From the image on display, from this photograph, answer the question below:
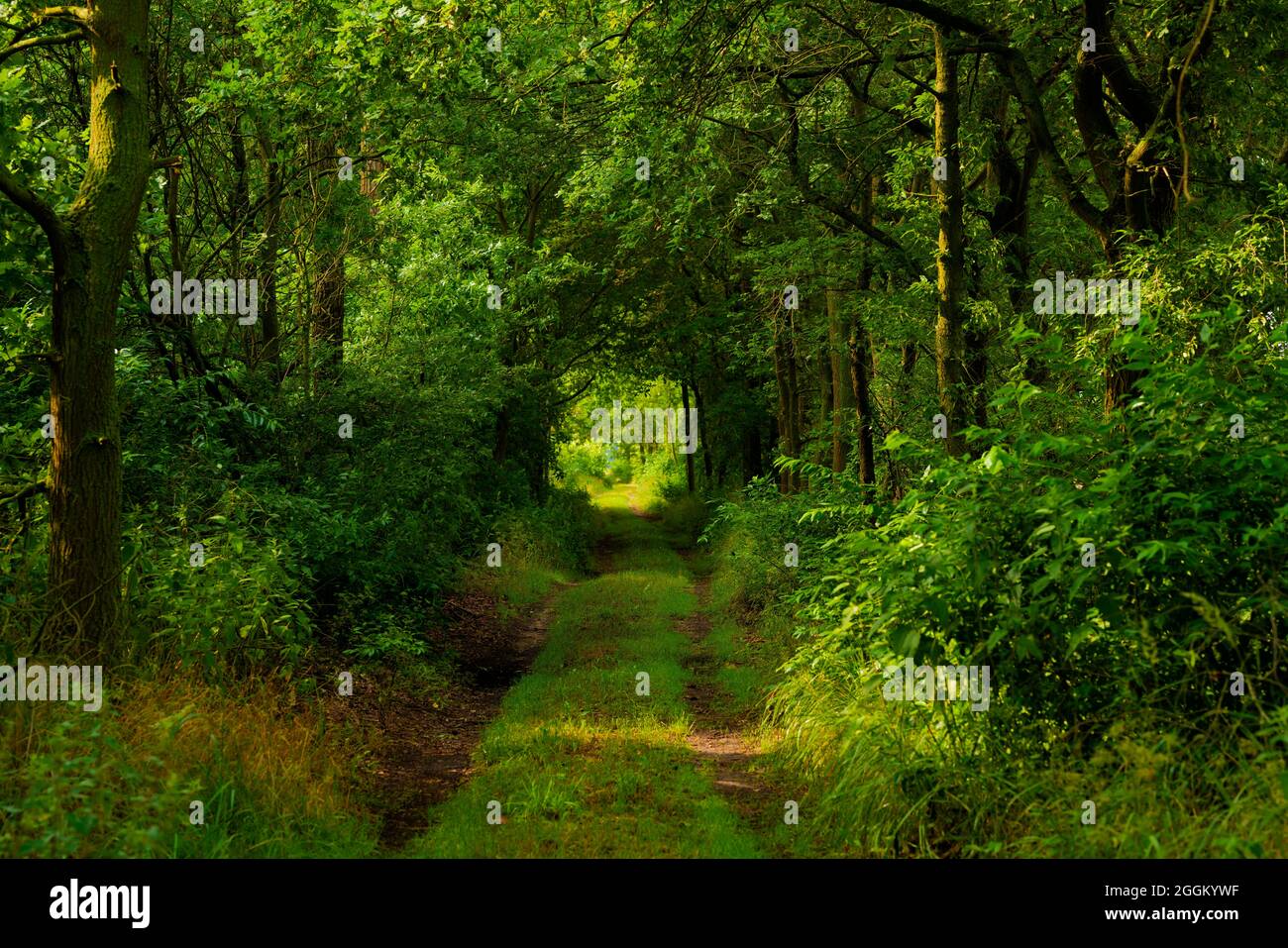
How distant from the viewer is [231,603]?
8.19 m

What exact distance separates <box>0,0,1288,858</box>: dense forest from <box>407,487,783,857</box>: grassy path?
0.07 m

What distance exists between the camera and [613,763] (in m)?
8.55

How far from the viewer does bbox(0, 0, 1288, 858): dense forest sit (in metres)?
5.78

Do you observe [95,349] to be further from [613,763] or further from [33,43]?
[613,763]

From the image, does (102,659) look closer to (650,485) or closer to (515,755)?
(515,755)

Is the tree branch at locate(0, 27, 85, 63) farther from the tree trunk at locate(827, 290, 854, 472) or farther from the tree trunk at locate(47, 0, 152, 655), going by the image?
the tree trunk at locate(827, 290, 854, 472)

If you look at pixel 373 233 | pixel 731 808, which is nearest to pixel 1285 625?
pixel 731 808

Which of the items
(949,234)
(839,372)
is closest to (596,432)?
(839,372)

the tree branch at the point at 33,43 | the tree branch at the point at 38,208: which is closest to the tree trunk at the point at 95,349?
the tree branch at the point at 38,208

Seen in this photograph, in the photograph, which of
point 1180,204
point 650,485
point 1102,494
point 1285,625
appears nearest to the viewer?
point 1285,625

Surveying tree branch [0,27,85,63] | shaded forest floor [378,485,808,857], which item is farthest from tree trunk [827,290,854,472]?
tree branch [0,27,85,63]

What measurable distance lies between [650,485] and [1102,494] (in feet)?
151

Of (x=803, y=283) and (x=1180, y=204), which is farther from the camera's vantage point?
(x=803, y=283)

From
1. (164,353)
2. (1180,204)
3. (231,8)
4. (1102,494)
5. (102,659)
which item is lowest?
(102,659)
